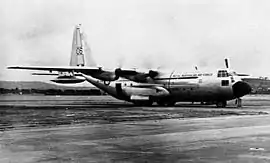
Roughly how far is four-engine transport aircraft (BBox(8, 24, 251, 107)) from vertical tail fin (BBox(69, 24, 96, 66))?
2.61 m

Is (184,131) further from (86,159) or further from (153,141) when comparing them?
(86,159)

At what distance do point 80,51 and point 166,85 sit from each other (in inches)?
425

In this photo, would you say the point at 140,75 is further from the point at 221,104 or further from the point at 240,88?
the point at 240,88

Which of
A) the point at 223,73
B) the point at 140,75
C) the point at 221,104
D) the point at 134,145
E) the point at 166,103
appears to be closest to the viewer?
the point at 134,145

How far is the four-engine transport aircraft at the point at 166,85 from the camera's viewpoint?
31094mm

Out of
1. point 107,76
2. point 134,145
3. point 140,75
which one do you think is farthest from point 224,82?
point 134,145

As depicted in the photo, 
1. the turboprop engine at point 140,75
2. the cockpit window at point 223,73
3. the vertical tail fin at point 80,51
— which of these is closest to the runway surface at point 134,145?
the cockpit window at point 223,73

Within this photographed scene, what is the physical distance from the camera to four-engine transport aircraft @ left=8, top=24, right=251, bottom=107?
102 feet

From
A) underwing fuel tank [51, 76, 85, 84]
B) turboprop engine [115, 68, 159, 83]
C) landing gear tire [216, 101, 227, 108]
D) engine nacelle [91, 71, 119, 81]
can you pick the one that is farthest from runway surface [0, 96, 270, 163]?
underwing fuel tank [51, 76, 85, 84]

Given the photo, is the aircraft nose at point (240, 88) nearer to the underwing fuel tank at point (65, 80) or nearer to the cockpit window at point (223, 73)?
the cockpit window at point (223, 73)

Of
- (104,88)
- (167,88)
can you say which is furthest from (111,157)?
(104,88)

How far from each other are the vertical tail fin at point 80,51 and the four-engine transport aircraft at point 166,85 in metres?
2.61

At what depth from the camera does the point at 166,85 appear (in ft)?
114

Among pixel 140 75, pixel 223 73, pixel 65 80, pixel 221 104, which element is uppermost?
pixel 140 75
